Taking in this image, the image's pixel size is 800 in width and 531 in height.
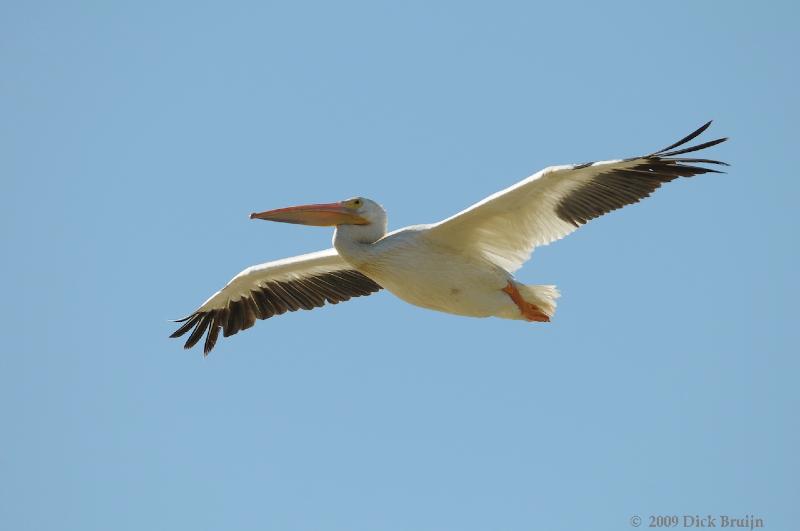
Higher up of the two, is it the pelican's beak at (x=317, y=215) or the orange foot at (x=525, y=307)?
the pelican's beak at (x=317, y=215)

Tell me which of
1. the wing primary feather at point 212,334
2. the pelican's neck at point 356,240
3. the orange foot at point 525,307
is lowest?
the wing primary feather at point 212,334

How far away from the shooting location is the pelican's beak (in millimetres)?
10430

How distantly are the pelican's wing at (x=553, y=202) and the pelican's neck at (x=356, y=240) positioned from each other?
62cm

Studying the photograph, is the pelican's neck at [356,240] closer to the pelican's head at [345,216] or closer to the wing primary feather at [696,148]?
the pelican's head at [345,216]

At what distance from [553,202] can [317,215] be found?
7.43 ft

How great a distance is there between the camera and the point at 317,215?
1059 cm

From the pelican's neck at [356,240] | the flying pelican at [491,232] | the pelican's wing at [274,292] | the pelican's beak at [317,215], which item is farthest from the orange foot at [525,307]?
the pelican's wing at [274,292]

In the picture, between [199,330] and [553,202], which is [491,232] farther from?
[199,330]

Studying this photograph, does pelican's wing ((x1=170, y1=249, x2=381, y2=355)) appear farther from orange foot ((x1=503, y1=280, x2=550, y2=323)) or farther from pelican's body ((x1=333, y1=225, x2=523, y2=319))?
orange foot ((x1=503, y1=280, x2=550, y2=323))

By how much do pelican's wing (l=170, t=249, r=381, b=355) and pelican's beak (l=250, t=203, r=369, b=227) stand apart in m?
1.10

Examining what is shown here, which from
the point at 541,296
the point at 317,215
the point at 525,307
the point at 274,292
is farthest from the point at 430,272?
the point at 274,292

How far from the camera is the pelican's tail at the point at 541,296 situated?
1031 centimetres

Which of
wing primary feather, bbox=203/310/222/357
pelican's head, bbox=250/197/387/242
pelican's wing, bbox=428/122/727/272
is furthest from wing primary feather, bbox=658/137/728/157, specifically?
wing primary feather, bbox=203/310/222/357

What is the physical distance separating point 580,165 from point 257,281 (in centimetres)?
426
